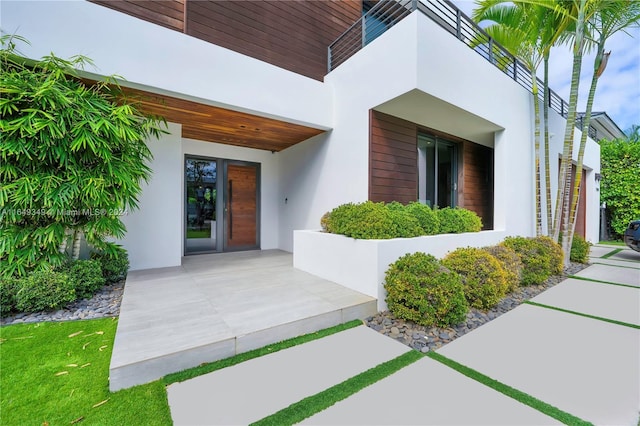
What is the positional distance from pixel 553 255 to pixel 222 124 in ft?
22.9

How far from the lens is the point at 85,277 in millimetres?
3506

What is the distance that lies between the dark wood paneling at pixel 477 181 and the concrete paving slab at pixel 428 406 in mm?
5469

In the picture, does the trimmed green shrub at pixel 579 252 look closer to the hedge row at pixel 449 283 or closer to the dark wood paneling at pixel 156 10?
the hedge row at pixel 449 283

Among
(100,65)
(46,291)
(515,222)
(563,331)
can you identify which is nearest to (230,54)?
(100,65)

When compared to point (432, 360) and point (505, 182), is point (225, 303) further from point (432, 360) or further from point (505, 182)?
point (505, 182)

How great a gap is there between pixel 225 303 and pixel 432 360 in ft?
7.43

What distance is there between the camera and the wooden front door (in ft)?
23.0

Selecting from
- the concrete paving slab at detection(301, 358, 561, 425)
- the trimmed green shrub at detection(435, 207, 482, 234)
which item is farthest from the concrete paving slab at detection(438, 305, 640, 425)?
the trimmed green shrub at detection(435, 207, 482, 234)

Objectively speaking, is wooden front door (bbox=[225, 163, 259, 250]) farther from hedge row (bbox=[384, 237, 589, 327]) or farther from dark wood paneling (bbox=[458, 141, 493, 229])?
dark wood paneling (bbox=[458, 141, 493, 229])

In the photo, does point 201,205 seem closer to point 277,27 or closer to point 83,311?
point 83,311

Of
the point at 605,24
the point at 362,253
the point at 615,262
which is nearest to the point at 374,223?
the point at 362,253

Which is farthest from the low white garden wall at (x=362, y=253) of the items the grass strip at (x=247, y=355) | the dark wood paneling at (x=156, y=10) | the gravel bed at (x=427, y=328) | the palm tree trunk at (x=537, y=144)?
the dark wood paneling at (x=156, y=10)

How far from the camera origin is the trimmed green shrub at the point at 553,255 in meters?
5.08

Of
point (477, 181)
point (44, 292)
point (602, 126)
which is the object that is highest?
point (602, 126)
